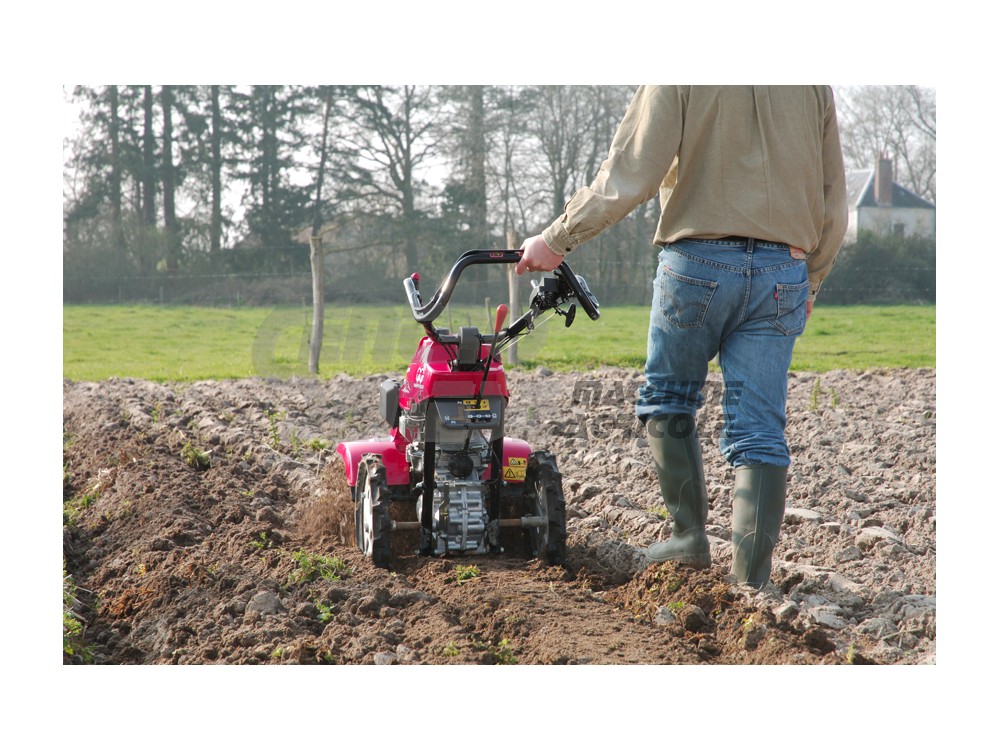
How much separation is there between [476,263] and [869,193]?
21370 mm

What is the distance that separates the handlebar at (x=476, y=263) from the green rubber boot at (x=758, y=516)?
0.82m

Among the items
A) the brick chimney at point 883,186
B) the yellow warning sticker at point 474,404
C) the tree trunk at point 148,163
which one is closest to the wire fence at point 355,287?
the tree trunk at point 148,163

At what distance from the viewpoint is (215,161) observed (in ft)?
60.5

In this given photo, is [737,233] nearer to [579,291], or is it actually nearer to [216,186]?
[579,291]

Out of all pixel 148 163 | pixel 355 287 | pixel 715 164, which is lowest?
pixel 715 164

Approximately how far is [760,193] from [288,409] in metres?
5.90

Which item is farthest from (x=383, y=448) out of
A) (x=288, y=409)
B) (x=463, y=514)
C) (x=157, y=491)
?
(x=288, y=409)

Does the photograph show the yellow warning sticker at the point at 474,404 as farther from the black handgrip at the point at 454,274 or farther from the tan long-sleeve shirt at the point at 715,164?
the tan long-sleeve shirt at the point at 715,164

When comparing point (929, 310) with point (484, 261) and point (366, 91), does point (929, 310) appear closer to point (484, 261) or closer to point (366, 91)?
point (366, 91)

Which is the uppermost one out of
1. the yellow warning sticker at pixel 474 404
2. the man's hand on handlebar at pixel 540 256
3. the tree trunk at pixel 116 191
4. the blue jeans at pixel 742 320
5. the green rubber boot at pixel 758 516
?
the tree trunk at pixel 116 191

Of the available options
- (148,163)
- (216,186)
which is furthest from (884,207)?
(148,163)

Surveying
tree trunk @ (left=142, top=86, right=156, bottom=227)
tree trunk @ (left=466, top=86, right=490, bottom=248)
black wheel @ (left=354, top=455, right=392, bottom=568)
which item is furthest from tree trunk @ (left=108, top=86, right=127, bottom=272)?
black wheel @ (left=354, top=455, right=392, bottom=568)

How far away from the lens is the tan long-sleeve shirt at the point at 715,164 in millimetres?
3180

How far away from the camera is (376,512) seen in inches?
148
